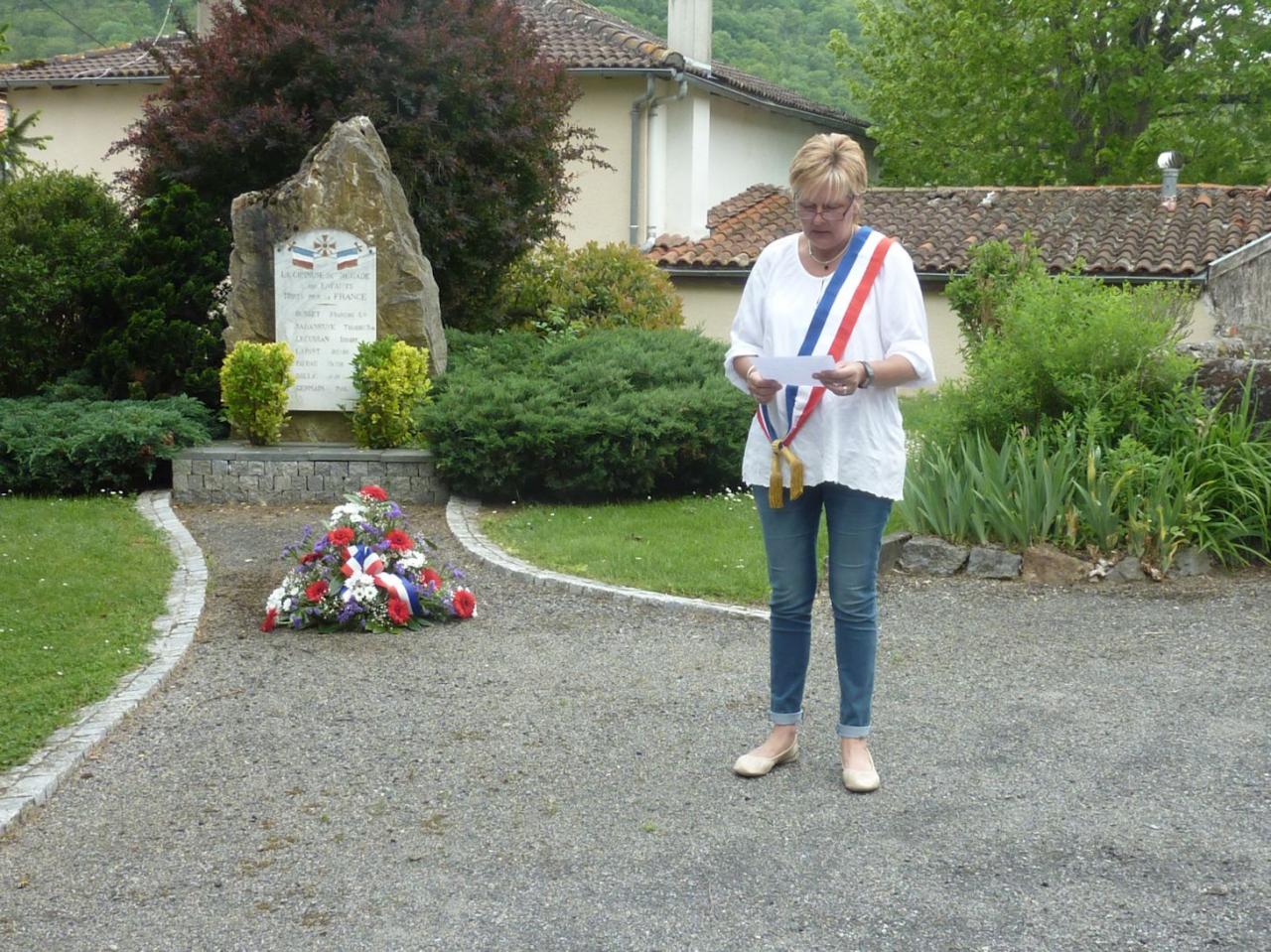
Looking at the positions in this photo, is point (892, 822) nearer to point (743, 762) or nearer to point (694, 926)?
point (743, 762)

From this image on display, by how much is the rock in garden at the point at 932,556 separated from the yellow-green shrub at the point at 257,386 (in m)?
5.22

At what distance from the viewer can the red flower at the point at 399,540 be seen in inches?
274

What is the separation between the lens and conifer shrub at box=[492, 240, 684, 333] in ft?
50.2

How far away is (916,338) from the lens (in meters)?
4.28

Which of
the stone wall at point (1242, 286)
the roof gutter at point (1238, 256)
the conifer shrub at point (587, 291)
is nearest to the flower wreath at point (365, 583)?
the conifer shrub at point (587, 291)

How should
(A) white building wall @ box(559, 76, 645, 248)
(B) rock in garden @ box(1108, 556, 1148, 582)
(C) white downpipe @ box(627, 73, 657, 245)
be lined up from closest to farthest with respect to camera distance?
(B) rock in garden @ box(1108, 556, 1148, 582) → (C) white downpipe @ box(627, 73, 657, 245) → (A) white building wall @ box(559, 76, 645, 248)

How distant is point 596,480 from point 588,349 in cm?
202

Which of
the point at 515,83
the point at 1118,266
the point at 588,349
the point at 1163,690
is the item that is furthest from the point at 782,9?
the point at 1163,690

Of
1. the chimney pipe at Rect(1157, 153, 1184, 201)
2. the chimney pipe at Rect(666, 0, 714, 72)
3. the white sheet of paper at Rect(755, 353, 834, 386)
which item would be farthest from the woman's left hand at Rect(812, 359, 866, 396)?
the chimney pipe at Rect(1157, 153, 1184, 201)

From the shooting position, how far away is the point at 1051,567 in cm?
779

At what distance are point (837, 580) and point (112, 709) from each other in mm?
2842

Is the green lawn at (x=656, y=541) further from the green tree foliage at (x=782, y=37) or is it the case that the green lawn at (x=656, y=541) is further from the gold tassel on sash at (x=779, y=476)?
the green tree foliage at (x=782, y=37)

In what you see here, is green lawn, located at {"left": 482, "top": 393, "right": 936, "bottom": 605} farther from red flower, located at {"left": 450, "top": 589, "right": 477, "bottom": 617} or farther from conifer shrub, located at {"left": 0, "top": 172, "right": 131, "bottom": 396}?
conifer shrub, located at {"left": 0, "top": 172, "right": 131, "bottom": 396}

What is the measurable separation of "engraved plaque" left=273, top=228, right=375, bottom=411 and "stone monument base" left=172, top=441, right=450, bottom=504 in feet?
2.46
